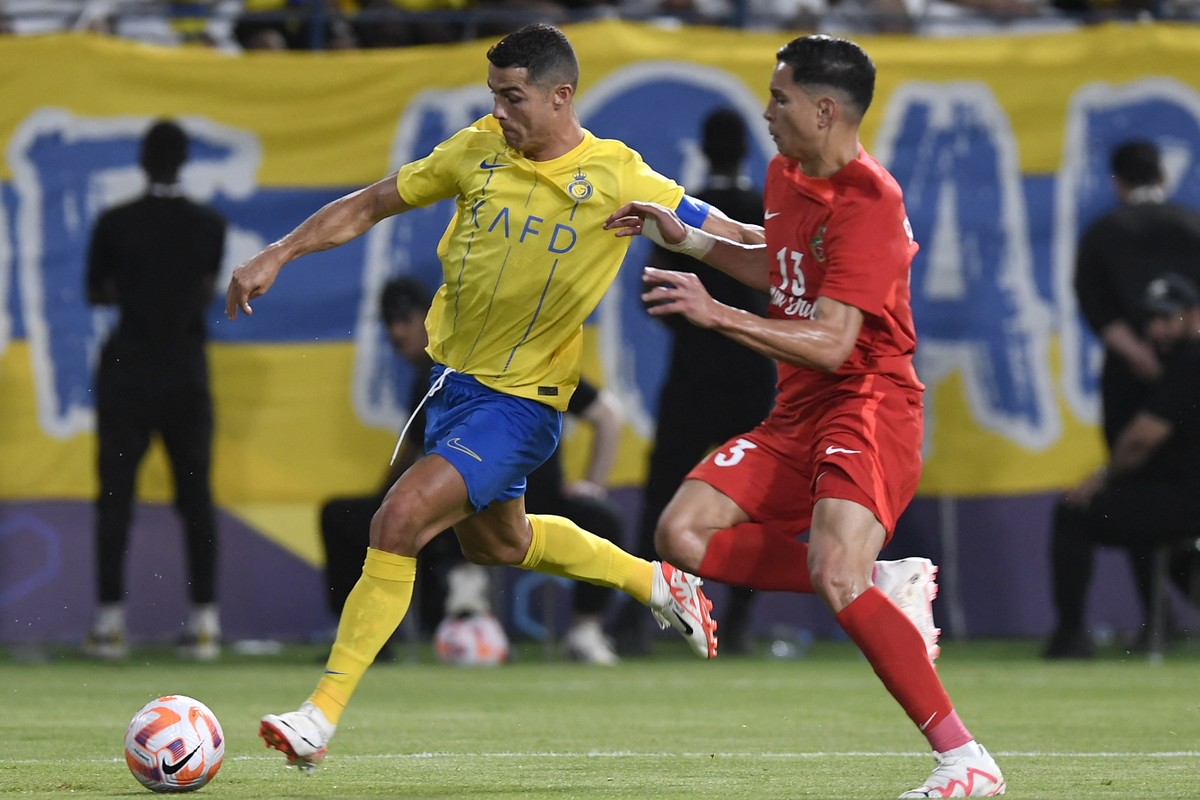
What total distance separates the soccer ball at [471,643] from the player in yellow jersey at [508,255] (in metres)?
4.01

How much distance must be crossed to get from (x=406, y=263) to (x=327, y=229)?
18.1 ft

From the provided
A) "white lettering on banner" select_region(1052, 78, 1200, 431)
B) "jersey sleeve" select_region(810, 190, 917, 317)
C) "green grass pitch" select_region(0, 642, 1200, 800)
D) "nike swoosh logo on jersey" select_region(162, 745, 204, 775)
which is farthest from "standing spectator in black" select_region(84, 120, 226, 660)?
"jersey sleeve" select_region(810, 190, 917, 317)

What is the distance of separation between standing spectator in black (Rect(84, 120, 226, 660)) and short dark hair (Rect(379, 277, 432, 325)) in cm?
102

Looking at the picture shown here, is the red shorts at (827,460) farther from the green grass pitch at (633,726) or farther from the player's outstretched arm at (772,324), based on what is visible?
the green grass pitch at (633,726)

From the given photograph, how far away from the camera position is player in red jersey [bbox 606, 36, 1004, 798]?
18.7 ft

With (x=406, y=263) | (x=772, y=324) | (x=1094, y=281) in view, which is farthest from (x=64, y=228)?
(x=772, y=324)

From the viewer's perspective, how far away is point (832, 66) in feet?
20.0

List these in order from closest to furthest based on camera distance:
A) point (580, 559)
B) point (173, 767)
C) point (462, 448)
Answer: point (173, 767) < point (462, 448) < point (580, 559)

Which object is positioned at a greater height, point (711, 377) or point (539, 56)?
point (539, 56)

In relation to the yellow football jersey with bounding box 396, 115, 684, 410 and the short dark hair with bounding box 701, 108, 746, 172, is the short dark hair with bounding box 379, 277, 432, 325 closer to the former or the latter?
the short dark hair with bounding box 701, 108, 746, 172

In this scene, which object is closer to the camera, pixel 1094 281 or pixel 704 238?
pixel 704 238

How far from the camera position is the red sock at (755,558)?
6582 mm

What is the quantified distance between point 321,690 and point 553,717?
244 cm

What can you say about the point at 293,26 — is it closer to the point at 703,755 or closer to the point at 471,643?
the point at 471,643
